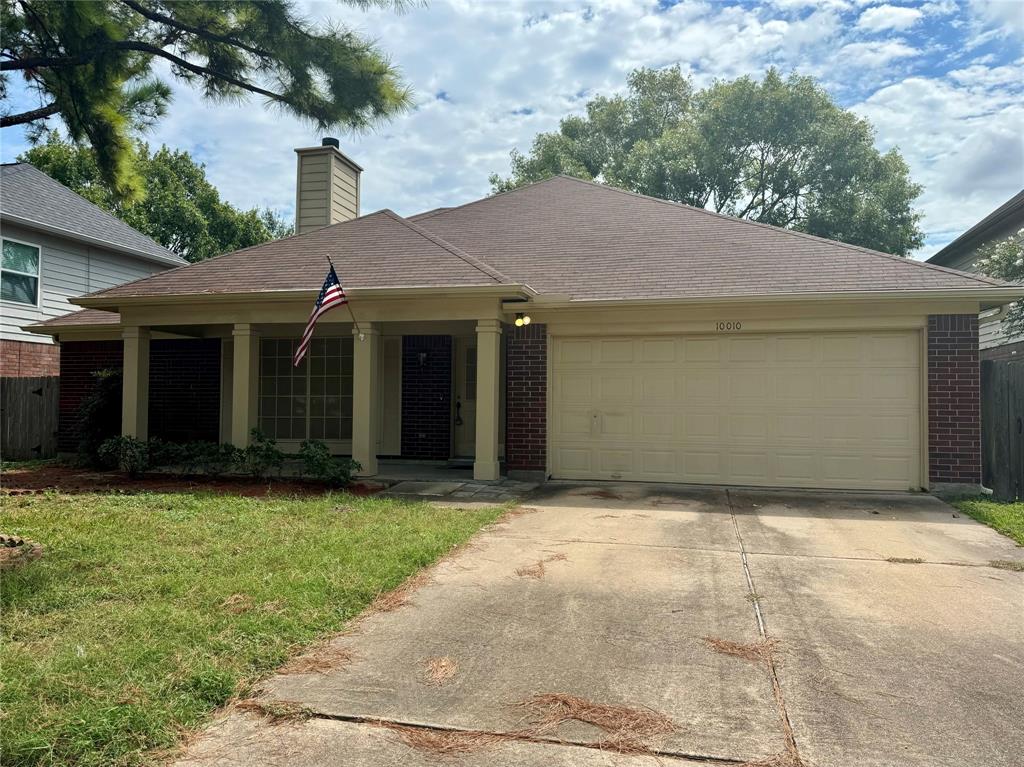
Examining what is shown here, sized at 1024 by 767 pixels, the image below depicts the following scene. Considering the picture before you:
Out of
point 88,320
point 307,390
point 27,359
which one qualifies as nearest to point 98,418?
point 88,320

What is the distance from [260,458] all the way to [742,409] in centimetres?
691

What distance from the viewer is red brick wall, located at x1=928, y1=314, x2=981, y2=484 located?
8.84 meters

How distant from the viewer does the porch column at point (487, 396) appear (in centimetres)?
970

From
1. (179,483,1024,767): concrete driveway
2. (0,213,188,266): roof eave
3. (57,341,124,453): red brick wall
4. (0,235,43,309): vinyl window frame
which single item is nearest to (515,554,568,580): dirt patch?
(179,483,1024,767): concrete driveway

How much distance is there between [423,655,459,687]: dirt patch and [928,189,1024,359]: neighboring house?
12.8m

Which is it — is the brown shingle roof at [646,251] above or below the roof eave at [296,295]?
above

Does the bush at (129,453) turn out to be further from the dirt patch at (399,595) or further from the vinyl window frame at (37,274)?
the dirt patch at (399,595)

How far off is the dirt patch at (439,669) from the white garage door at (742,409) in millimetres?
6873

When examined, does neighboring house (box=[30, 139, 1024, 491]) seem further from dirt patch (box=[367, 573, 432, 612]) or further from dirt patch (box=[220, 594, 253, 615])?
dirt patch (box=[220, 594, 253, 615])

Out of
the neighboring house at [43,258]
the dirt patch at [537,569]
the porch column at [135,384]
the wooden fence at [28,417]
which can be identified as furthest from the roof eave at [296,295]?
the neighboring house at [43,258]

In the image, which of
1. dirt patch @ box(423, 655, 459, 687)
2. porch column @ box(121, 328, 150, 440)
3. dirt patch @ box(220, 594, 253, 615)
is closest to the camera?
dirt patch @ box(423, 655, 459, 687)

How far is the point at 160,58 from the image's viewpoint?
19.4 ft

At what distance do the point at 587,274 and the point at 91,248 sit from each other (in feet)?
42.3

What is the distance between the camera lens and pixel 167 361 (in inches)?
517
